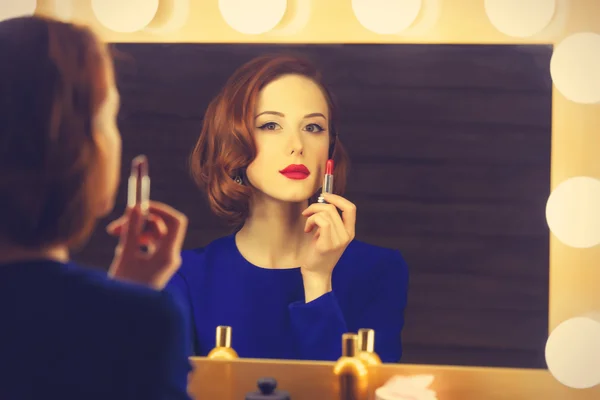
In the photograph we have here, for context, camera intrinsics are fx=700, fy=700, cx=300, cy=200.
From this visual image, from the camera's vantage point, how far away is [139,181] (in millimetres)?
1280

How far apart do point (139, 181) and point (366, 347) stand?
504 mm

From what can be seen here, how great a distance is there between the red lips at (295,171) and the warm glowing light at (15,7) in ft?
1.85

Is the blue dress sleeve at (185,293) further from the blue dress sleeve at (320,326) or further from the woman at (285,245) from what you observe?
the blue dress sleeve at (320,326)

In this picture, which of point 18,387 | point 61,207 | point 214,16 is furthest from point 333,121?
point 18,387

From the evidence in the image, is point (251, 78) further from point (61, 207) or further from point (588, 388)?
point (588, 388)

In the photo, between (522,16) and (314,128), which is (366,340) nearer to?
(314,128)

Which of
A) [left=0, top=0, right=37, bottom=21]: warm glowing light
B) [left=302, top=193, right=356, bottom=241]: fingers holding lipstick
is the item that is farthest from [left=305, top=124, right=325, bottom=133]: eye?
[left=0, top=0, right=37, bottom=21]: warm glowing light

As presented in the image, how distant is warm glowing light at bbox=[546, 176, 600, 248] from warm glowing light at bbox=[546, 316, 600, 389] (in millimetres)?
137

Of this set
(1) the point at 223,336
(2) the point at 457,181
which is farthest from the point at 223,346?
(2) the point at 457,181

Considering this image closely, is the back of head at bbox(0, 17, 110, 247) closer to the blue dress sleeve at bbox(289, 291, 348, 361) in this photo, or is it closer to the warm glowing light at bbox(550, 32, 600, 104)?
the blue dress sleeve at bbox(289, 291, 348, 361)

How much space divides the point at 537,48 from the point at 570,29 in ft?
0.21

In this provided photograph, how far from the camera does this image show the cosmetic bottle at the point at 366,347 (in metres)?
1.18

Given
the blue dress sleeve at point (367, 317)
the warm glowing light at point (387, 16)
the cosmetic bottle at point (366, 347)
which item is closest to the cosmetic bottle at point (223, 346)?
the blue dress sleeve at point (367, 317)

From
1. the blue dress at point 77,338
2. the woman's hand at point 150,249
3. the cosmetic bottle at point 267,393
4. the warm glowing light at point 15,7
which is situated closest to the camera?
the blue dress at point 77,338
